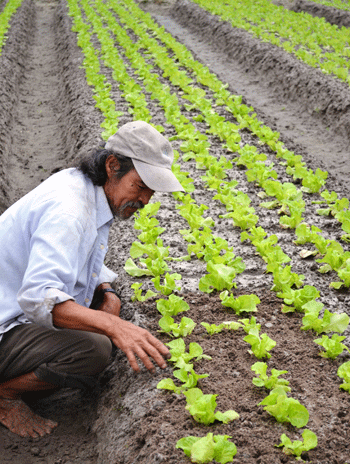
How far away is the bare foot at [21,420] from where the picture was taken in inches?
101

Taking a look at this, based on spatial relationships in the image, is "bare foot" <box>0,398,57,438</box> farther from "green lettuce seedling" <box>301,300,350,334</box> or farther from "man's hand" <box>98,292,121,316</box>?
"green lettuce seedling" <box>301,300,350,334</box>

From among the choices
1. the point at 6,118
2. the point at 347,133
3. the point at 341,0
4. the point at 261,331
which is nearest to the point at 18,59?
the point at 6,118

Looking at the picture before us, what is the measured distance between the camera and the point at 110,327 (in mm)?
2176

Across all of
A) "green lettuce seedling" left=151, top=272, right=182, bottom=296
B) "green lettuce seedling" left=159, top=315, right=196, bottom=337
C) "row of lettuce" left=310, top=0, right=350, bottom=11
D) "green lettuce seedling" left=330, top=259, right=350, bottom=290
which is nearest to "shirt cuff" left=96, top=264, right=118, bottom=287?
"green lettuce seedling" left=151, top=272, right=182, bottom=296

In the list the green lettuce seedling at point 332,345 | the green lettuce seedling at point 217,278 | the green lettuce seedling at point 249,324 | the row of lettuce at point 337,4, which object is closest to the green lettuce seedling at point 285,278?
the green lettuce seedling at point 217,278

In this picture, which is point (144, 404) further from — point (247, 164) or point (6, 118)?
point (6, 118)

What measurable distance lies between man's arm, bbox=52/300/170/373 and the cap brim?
0.64m

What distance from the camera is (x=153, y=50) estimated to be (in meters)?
10.3

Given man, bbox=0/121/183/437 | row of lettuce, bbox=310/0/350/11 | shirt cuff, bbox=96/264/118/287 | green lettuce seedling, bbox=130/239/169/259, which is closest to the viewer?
man, bbox=0/121/183/437

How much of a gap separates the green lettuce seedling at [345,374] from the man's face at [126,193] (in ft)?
4.12

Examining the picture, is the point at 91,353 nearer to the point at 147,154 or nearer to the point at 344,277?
the point at 147,154

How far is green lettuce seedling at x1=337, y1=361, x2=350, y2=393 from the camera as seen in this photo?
7.90ft

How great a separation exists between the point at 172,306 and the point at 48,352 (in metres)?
0.75

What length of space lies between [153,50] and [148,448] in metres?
9.37
